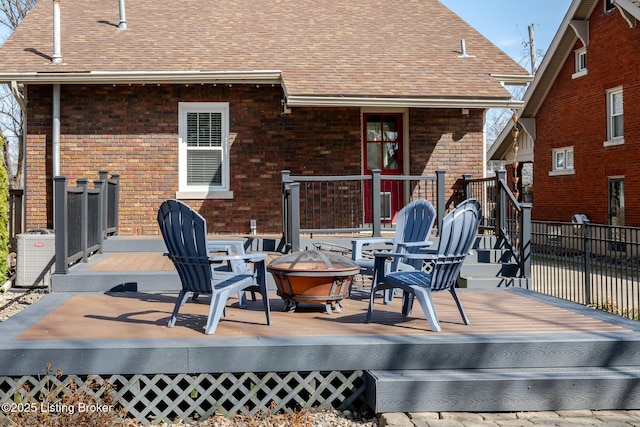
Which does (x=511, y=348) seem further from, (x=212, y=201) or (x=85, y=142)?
(x=85, y=142)

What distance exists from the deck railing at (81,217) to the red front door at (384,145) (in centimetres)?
475

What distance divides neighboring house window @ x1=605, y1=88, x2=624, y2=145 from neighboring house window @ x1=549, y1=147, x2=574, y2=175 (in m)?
2.30

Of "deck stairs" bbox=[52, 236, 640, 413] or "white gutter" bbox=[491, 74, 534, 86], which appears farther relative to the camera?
"white gutter" bbox=[491, 74, 534, 86]

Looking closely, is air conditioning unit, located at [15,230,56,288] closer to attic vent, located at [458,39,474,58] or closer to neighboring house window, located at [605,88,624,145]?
attic vent, located at [458,39,474,58]

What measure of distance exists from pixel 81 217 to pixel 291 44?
249 inches

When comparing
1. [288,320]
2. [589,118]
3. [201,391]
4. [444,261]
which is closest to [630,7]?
[589,118]

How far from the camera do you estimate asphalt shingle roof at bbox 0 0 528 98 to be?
1138 centimetres

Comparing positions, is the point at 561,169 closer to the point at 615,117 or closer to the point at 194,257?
the point at 615,117

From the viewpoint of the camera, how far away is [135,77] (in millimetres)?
11008

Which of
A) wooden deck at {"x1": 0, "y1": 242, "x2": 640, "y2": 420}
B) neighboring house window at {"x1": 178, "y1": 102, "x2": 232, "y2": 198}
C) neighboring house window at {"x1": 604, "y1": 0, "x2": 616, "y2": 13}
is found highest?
neighboring house window at {"x1": 604, "y1": 0, "x2": 616, "y2": 13}

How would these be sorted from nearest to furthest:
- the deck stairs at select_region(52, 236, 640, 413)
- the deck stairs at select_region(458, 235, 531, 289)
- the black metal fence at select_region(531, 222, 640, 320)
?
the deck stairs at select_region(52, 236, 640, 413)
the black metal fence at select_region(531, 222, 640, 320)
the deck stairs at select_region(458, 235, 531, 289)

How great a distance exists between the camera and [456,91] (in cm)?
1109

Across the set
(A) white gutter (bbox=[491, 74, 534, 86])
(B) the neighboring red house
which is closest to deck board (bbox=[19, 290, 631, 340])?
(A) white gutter (bbox=[491, 74, 534, 86])

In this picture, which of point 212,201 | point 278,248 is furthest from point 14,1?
point 278,248
